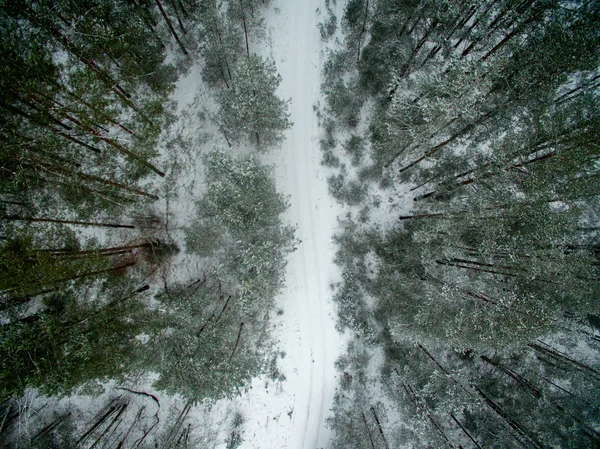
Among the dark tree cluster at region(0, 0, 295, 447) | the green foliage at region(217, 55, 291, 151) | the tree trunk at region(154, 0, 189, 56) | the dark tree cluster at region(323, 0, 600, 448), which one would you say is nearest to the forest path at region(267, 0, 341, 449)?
the dark tree cluster at region(323, 0, 600, 448)

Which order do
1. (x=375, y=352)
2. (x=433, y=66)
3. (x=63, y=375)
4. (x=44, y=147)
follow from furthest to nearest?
(x=375, y=352) < (x=433, y=66) < (x=44, y=147) < (x=63, y=375)

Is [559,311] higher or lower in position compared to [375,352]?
higher

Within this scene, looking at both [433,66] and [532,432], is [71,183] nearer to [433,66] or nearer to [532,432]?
[433,66]

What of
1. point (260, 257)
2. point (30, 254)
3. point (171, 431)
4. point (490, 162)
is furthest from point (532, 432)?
point (30, 254)

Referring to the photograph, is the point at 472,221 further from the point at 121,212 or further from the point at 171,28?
the point at 171,28

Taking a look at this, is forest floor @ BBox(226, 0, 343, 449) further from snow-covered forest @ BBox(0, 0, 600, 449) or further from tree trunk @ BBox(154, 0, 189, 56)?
tree trunk @ BBox(154, 0, 189, 56)


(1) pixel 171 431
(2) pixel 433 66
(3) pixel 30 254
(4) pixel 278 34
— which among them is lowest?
(1) pixel 171 431

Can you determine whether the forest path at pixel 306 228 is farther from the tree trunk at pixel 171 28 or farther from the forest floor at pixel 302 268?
the tree trunk at pixel 171 28
